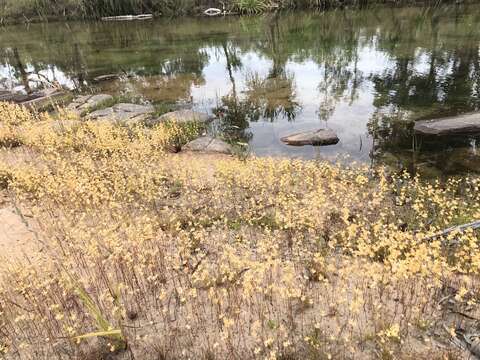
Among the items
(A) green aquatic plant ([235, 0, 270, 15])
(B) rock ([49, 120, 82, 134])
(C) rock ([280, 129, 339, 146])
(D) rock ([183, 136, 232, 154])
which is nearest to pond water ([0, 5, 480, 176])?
(C) rock ([280, 129, 339, 146])

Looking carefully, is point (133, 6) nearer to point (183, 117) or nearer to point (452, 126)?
point (183, 117)

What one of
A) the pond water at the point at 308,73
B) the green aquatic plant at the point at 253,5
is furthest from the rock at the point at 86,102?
the green aquatic plant at the point at 253,5

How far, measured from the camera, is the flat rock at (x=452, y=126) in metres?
10.2

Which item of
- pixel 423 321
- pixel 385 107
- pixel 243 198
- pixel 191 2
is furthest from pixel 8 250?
pixel 191 2

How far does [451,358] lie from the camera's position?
3.93 m

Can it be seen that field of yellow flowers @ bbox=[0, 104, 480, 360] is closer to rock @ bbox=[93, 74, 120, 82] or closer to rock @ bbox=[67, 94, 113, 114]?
rock @ bbox=[67, 94, 113, 114]

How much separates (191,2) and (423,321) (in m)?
40.3

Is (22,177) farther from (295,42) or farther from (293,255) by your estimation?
(295,42)

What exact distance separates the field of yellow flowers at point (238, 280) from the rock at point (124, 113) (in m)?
5.13

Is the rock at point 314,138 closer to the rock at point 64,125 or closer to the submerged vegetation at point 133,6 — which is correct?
the rock at point 64,125

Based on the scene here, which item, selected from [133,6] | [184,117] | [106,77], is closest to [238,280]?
[184,117]

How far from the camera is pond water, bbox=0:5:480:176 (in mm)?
10977

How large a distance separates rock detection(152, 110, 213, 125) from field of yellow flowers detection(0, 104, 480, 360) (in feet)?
14.9

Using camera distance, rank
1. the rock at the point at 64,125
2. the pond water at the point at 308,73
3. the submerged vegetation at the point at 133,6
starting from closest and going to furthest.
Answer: the pond water at the point at 308,73
the rock at the point at 64,125
the submerged vegetation at the point at 133,6
